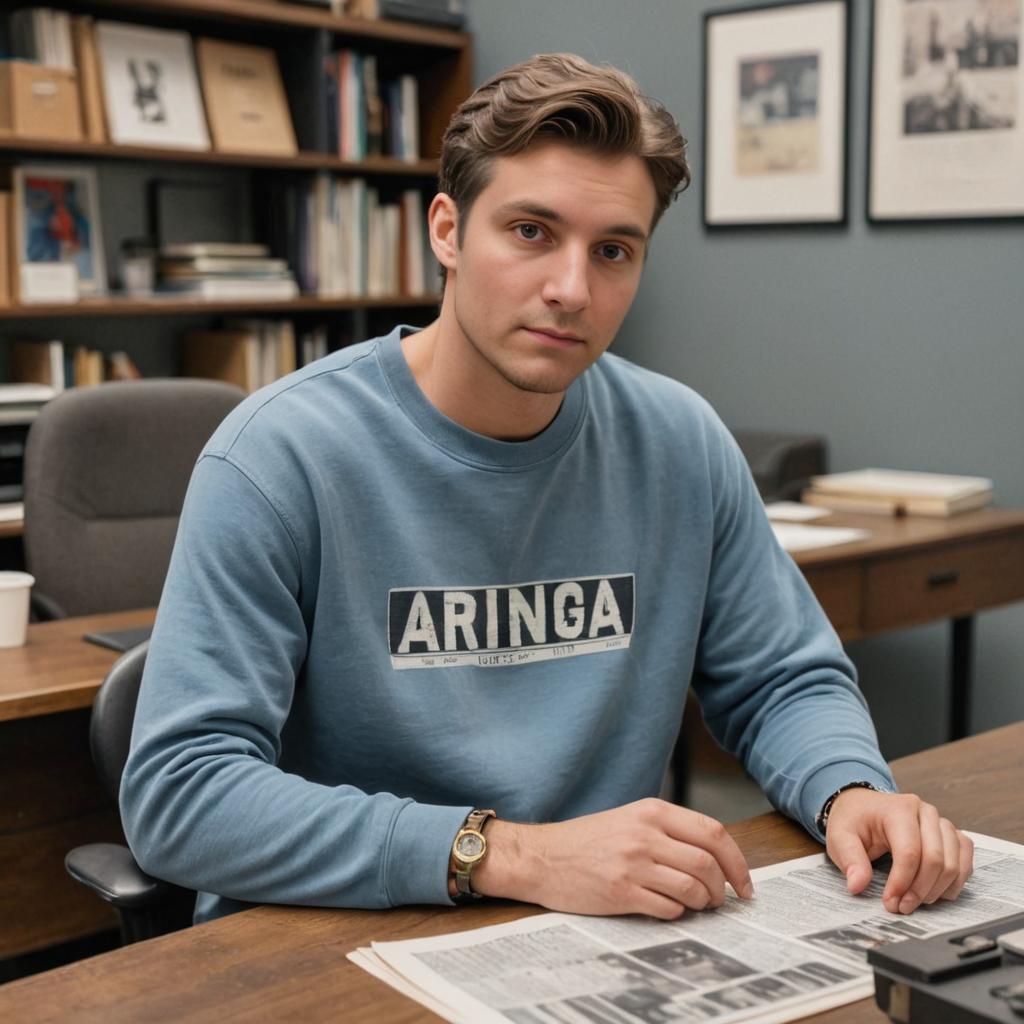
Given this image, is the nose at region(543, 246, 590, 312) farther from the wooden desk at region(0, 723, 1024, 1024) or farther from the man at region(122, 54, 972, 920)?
the wooden desk at region(0, 723, 1024, 1024)

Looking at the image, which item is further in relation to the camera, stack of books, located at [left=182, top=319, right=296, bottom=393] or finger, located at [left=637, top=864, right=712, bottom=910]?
stack of books, located at [left=182, top=319, right=296, bottom=393]

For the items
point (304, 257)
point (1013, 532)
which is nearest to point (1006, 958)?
point (1013, 532)

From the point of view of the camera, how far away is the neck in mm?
1346

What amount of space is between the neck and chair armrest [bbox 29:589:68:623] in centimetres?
148

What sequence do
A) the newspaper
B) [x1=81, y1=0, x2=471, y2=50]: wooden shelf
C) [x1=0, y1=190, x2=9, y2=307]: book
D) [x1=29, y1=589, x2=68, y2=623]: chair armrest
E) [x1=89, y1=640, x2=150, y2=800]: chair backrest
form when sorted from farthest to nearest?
[x1=81, y1=0, x2=471, y2=50]: wooden shelf → [x1=0, y1=190, x2=9, y2=307]: book → [x1=29, y1=589, x2=68, y2=623]: chair armrest → [x1=89, y1=640, x2=150, y2=800]: chair backrest → the newspaper

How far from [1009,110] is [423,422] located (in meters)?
2.50

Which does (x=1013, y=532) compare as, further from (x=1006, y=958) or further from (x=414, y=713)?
(x=1006, y=958)

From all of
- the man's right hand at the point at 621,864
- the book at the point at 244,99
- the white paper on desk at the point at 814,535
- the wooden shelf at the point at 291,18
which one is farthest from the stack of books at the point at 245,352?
the man's right hand at the point at 621,864

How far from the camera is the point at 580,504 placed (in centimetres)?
140

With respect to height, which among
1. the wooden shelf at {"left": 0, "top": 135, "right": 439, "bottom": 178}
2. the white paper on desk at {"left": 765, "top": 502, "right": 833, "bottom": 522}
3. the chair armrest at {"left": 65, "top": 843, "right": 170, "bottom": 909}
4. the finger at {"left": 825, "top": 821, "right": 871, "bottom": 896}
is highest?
the wooden shelf at {"left": 0, "top": 135, "right": 439, "bottom": 178}

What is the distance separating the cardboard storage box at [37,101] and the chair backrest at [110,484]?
1006mm

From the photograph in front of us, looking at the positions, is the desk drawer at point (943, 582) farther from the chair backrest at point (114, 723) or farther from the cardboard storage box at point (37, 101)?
the cardboard storage box at point (37, 101)

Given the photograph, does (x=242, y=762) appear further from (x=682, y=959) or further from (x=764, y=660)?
(x=764, y=660)

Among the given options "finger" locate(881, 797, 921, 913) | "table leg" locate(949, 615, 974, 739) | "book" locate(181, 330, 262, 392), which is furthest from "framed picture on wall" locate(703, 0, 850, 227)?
"finger" locate(881, 797, 921, 913)
